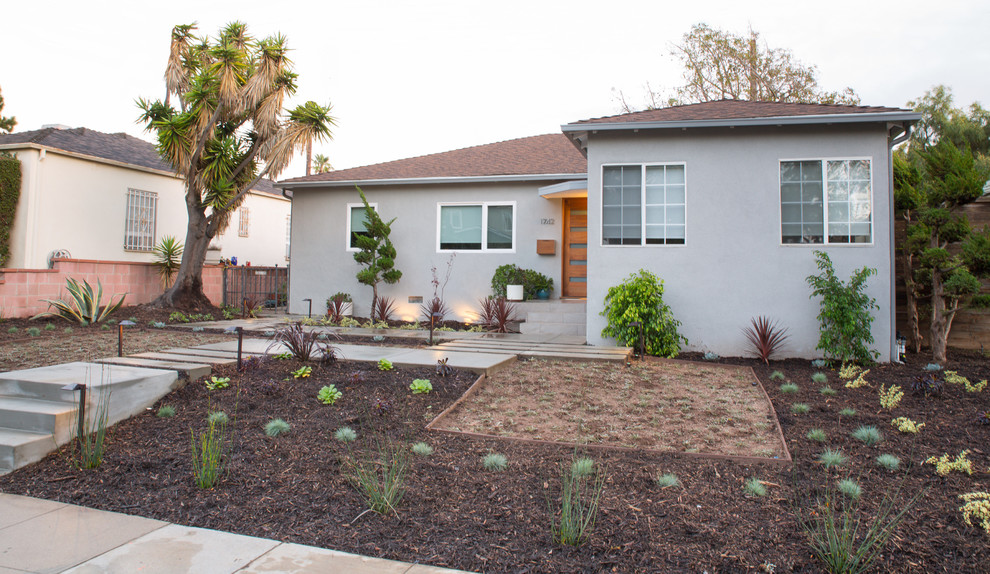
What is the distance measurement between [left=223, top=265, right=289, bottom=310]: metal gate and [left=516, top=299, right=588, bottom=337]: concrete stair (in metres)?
6.45

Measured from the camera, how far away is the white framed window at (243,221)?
56.7ft

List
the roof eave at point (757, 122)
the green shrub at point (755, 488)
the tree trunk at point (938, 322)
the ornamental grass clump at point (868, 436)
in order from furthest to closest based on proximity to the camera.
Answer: the tree trunk at point (938, 322) < the roof eave at point (757, 122) < the ornamental grass clump at point (868, 436) < the green shrub at point (755, 488)

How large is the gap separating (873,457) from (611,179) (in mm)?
5523

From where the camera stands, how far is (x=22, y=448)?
357cm

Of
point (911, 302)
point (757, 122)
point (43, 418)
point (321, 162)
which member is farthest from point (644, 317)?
point (321, 162)

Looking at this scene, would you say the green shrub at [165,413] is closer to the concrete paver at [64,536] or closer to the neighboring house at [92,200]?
the concrete paver at [64,536]

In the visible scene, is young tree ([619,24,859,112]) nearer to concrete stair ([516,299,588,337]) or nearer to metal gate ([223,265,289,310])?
concrete stair ([516,299,588,337])

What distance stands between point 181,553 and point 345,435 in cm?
145

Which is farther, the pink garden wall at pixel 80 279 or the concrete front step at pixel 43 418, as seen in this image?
the pink garden wall at pixel 80 279

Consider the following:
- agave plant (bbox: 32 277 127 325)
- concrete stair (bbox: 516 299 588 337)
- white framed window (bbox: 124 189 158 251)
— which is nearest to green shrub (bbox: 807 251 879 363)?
concrete stair (bbox: 516 299 588 337)

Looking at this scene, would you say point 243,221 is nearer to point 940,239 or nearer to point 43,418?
point 43,418

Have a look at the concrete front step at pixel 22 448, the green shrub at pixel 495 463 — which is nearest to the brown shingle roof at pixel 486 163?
the green shrub at pixel 495 463

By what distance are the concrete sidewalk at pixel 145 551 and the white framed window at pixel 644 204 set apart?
665 centimetres

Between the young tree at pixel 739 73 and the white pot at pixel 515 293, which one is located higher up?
the young tree at pixel 739 73
